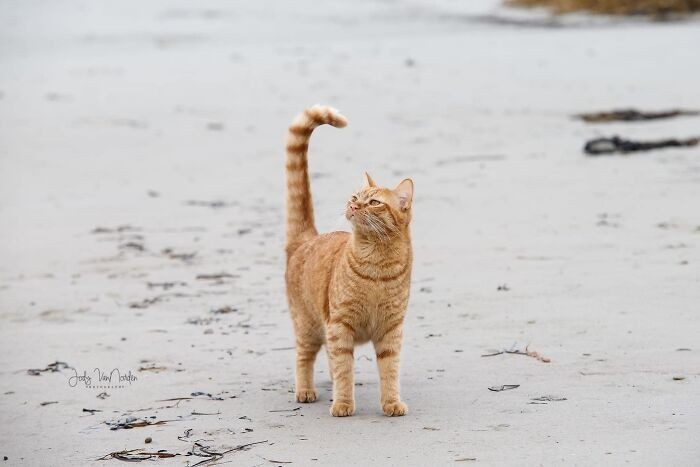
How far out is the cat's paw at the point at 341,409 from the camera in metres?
4.41

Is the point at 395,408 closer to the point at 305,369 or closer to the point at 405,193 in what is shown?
the point at 305,369

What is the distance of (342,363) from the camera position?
448 centimetres

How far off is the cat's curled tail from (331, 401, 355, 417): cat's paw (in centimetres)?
100

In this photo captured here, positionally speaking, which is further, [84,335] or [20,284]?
[20,284]

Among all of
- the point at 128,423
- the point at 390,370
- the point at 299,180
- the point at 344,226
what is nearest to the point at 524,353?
the point at 390,370

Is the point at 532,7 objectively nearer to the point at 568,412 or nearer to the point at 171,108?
the point at 171,108

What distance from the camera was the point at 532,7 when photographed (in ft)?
64.7

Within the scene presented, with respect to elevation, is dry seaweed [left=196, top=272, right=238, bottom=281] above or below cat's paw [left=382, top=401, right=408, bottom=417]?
above

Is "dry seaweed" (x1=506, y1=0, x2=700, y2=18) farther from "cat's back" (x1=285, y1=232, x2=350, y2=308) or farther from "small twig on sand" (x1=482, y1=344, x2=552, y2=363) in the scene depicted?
"cat's back" (x1=285, y1=232, x2=350, y2=308)

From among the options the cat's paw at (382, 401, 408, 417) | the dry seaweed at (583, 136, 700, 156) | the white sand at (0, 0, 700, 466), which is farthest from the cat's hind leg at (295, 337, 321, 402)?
the dry seaweed at (583, 136, 700, 156)

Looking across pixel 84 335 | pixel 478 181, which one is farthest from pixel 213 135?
pixel 84 335

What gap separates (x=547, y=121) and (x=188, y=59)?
522cm

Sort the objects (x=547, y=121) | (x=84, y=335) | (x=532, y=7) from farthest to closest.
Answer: (x=532, y=7)
(x=547, y=121)
(x=84, y=335)

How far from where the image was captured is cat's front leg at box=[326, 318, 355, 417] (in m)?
4.43
